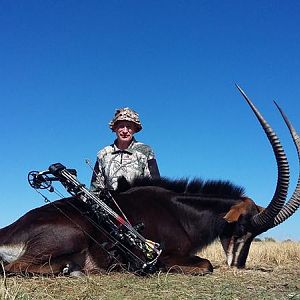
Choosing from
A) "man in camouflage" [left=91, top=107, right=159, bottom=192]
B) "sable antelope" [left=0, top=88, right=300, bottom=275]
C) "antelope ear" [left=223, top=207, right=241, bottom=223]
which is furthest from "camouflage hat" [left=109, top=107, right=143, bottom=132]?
"antelope ear" [left=223, top=207, right=241, bottom=223]

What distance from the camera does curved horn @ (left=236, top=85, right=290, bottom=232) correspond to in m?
5.56

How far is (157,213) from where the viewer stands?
5957mm

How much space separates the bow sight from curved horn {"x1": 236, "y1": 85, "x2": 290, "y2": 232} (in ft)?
4.04

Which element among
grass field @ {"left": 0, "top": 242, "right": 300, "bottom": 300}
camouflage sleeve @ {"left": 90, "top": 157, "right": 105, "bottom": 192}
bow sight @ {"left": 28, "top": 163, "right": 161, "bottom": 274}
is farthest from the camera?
camouflage sleeve @ {"left": 90, "top": 157, "right": 105, "bottom": 192}

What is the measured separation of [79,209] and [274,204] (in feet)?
6.67

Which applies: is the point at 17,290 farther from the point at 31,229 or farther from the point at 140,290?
the point at 31,229

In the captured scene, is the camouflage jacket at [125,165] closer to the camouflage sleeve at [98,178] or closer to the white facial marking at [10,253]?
the camouflage sleeve at [98,178]

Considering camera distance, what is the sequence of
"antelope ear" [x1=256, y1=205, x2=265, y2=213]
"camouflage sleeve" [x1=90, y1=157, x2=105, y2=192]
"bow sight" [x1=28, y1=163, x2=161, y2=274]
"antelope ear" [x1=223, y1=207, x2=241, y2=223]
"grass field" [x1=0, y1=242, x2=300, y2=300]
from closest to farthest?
"grass field" [x1=0, y1=242, x2=300, y2=300] < "bow sight" [x1=28, y1=163, x2=161, y2=274] < "antelope ear" [x1=223, y1=207, x2=241, y2=223] < "antelope ear" [x1=256, y1=205, x2=265, y2=213] < "camouflage sleeve" [x1=90, y1=157, x2=105, y2=192]

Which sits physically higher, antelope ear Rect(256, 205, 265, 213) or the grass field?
antelope ear Rect(256, 205, 265, 213)

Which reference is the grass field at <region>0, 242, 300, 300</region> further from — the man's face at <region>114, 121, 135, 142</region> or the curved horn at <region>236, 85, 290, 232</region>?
the man's face at <region>114, 121, 135, 142</region>

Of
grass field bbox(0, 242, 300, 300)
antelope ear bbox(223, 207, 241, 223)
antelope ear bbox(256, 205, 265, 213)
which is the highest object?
antelope ear bbox(256, 205, 265, 213)

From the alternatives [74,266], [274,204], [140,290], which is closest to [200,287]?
[140,290]

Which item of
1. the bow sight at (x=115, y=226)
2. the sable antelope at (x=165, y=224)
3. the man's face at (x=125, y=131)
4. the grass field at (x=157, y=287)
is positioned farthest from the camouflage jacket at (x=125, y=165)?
the grass field at (x=157, y=287)

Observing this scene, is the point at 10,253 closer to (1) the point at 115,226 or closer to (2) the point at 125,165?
(1) the point at 115,226
